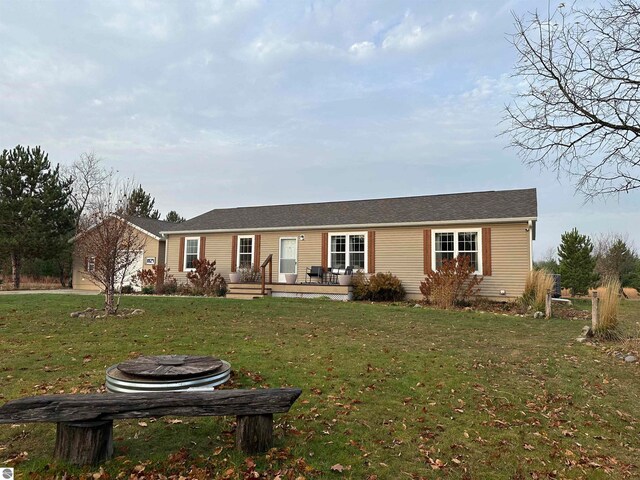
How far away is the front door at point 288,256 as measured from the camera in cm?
1770

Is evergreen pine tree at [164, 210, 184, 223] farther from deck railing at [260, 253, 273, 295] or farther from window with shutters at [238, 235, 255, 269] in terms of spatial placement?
deck railing at [260, 253, 273, 295]

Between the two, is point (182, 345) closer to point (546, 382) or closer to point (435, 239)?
point (546, 382)

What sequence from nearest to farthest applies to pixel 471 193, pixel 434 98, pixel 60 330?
1. pixel 60 330
2. pixel 434 98
3. pixel 471 193

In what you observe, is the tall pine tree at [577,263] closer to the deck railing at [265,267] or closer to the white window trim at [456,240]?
the white window trim at [456,240]

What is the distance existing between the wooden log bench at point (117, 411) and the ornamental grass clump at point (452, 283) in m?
10.7

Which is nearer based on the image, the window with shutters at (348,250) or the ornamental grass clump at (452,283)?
the ornamental grass clump at (452,283)

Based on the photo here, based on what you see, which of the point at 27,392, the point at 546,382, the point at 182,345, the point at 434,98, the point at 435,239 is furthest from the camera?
the point at 435,239

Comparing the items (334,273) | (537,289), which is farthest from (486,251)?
(334,273)

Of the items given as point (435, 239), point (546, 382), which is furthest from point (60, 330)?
point (435, 239)

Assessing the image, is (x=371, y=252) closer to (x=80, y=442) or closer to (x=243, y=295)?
(x=243, y=295)

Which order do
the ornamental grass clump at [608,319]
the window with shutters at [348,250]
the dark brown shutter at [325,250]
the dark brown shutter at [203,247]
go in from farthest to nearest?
the dark brown shutter at [203,247] < the dark brown shutter at [325,250] < the window with shutters at [348,250] < the ornamental grass clump at [608,319]

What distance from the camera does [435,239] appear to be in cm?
1527

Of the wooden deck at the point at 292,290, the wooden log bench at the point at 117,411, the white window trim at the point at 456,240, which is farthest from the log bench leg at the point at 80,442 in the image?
the white window trim at the point at 456,240

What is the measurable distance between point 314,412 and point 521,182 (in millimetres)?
18674
